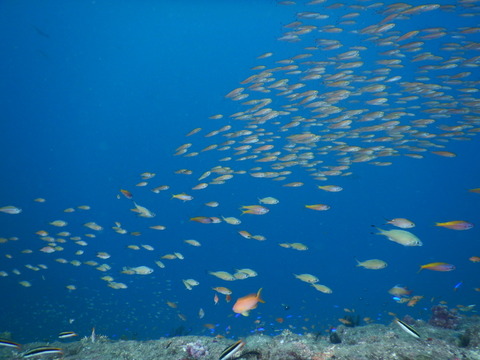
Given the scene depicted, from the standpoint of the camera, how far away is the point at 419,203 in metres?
77.2

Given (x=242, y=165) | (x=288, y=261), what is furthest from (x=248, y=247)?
(x=242, y=165)

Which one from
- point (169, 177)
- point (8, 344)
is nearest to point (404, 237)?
point (8, 344)

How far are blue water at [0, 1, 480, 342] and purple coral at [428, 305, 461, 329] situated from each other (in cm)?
646

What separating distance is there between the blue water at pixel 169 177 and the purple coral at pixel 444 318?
6458 millimetres

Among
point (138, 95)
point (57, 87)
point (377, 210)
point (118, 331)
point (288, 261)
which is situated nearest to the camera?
point (118, 331)

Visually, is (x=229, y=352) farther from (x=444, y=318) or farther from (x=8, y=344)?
(x=444, y=318)

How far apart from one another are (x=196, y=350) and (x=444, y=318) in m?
→ 9.61

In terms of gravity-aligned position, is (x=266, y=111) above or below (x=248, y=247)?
above

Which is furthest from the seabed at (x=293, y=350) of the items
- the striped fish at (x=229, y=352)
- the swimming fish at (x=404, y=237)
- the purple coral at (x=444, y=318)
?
the purple coral at (x=444, y=318)

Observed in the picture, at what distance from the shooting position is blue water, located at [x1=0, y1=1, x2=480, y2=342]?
28.3 metres

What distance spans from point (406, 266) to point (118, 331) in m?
65.7

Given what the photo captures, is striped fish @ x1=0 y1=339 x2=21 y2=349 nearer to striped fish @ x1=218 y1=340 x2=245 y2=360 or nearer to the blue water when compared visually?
striped fish @ x1=218 y1=340 x2=245 y2=360

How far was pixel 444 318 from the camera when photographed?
9812 millimetres

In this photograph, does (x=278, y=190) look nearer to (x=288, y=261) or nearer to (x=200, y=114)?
(x=288, y=261)
